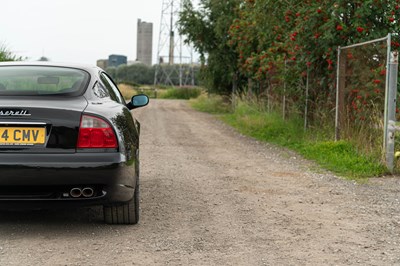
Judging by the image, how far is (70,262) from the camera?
4.52 meters

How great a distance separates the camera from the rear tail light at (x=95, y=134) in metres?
5.09

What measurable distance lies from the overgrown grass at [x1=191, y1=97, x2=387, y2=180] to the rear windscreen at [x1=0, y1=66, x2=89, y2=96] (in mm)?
4533

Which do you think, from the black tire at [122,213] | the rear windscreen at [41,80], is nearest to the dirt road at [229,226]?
the black tire at [122,213]

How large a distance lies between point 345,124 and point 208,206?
5633 millimetres

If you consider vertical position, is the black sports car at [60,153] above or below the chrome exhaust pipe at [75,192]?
above

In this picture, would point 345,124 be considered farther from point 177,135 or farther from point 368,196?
point 177,135

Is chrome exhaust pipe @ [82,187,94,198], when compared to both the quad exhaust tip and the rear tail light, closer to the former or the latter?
the quad exhaust tip

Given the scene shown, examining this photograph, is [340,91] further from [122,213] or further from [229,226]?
[122,213]

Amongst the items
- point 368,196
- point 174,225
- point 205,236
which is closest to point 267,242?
point 205,236

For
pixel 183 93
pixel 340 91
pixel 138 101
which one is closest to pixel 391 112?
pixel 340 91

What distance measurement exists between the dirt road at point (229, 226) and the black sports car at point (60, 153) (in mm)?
369

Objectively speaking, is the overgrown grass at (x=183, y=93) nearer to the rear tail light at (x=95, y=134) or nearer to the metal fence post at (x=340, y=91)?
the metal fence post at (x=340, y=91)

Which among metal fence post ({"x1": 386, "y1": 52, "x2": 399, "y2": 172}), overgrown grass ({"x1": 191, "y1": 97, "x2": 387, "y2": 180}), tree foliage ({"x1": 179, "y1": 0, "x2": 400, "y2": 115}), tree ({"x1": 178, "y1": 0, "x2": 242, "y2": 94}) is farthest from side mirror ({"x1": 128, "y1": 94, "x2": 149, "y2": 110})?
tree ({"x1": 178, "y1": 0, "x2": 242, "y2": 94})

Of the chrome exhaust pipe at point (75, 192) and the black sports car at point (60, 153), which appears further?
the chrome exhaust pipe at point (75, 192)
